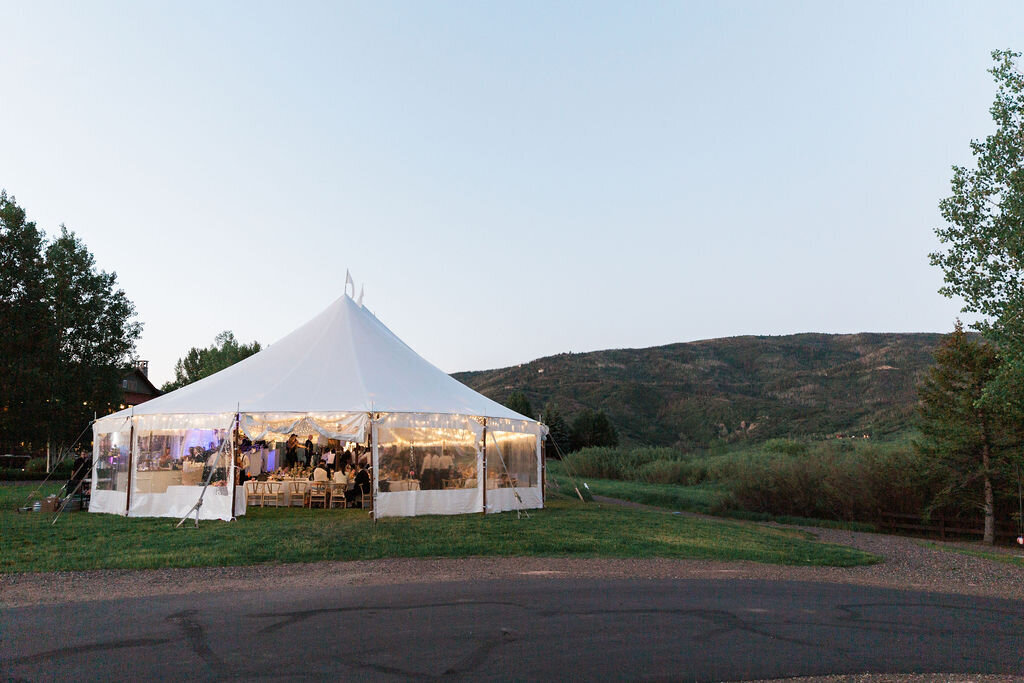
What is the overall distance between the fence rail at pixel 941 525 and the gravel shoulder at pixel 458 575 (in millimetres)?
5728

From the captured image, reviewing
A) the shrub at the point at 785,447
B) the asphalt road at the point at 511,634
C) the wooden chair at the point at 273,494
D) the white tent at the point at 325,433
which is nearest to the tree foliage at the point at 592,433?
the shrub at the point at 785,447

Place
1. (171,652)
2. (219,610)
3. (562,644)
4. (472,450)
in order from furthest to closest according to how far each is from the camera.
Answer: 1. (472,450)
2. (219,610)
3. (562,644)
4. (171,652)

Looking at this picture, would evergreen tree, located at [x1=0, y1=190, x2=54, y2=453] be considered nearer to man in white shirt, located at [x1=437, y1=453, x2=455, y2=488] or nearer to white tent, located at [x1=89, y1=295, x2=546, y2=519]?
white tent, located at [x1=89, y1=295, x2=546, y2=519]

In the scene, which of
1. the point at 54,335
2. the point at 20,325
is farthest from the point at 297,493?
the point at 54,335

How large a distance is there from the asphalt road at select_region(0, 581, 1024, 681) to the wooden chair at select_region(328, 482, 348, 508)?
8.47m

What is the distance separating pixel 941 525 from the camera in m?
16.1

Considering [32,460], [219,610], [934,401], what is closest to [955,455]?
[934,401]

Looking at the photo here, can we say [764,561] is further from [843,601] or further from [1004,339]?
[1004,339]

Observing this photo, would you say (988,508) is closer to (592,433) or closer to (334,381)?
(334,381)

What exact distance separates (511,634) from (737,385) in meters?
61.5

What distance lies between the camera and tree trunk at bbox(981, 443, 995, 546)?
594 inches

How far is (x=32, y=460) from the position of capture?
33.3 metres

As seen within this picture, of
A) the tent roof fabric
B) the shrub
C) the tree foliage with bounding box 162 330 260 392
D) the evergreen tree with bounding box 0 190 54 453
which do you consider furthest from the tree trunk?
the tree foliage with bounding box 162 330 260 392

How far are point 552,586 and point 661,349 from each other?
243 feet
